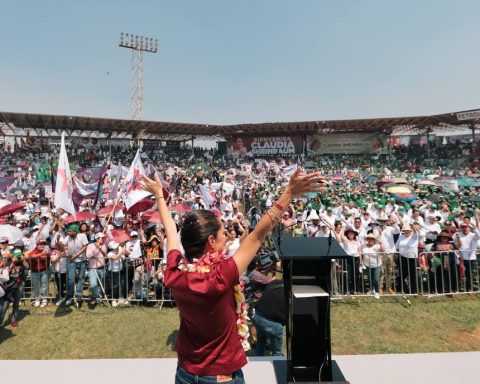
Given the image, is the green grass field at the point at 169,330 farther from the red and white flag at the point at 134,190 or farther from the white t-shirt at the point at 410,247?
the red and white flag at the point at 134,190

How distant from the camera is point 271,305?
422 cm

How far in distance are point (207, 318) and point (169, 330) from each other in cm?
520

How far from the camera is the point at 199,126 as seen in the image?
41438 mm

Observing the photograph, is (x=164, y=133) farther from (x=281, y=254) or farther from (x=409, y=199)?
(x=281, y=254)

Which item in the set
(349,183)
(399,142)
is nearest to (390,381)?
(349,183)

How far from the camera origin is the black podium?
9.36 ft

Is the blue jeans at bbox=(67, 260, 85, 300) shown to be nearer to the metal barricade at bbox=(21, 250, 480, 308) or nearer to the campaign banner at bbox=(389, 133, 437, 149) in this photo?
the metal barricade at bbox=(21, 250, 480, 308)

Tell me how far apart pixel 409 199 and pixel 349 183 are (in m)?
8.08

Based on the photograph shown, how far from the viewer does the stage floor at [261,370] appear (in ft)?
10.3

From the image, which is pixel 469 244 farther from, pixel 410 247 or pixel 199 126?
pixel 199 126

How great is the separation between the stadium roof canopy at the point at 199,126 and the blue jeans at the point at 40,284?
99.7 feet

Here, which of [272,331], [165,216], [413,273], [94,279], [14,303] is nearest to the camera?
[165,216]

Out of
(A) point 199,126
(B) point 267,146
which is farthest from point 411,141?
(A) point 199,126

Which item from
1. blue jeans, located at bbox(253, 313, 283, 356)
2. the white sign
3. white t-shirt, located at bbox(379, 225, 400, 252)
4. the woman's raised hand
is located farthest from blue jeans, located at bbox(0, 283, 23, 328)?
the white sign
